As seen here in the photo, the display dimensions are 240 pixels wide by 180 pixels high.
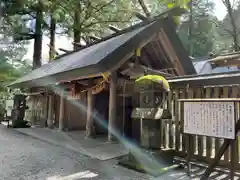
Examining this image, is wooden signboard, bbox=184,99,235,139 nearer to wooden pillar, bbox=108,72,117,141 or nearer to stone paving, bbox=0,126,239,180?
stone paving, bbox=0,126,239,180

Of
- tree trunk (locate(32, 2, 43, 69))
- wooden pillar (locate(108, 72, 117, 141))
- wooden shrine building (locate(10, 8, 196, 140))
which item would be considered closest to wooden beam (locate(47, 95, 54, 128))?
wooden shrine building (locate(10, 8, 196, 140))

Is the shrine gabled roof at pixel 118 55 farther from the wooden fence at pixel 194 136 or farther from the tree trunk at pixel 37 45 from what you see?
the tree trunk at pixel 37 45

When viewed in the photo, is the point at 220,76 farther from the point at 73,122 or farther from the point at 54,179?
the point at 73,122

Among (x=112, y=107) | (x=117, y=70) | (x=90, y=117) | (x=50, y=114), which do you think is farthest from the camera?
(x=50, y=114)

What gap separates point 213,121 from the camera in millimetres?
3584

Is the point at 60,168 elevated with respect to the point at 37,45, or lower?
lower

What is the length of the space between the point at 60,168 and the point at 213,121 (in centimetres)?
322

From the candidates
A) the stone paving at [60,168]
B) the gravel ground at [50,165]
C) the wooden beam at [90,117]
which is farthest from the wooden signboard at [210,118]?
the wooden beam at [90,117]

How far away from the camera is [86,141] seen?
7.41 metres

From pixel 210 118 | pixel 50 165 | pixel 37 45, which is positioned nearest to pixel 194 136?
pixel 210 118

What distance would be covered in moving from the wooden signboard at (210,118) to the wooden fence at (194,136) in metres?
0.26

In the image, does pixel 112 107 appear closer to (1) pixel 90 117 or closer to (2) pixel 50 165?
(1) pixel 90 117

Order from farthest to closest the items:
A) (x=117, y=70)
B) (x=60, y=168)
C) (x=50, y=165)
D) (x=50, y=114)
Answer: (x=50, y=114) < (x=117, y=70) < (x=50, y=165) < (x=60, y=168)

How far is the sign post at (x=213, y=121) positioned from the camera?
3.34m
